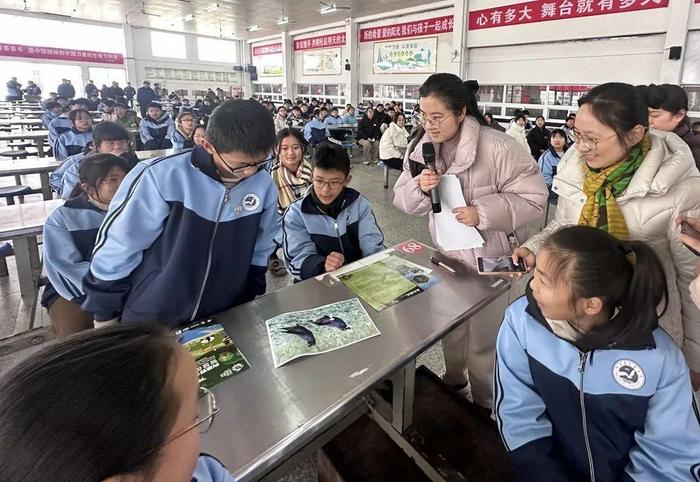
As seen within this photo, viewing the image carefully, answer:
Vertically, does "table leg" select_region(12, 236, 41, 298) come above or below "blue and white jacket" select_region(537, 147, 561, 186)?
below

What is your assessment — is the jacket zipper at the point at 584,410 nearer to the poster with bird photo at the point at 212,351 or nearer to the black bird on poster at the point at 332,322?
the black bird on poster at the point at 332,322

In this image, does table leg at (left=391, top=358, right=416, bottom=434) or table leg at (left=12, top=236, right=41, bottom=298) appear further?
table leg at (left=12, top=236, right=41, bottom=298)

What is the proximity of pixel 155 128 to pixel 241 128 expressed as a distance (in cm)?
659

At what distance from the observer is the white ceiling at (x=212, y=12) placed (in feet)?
36.7

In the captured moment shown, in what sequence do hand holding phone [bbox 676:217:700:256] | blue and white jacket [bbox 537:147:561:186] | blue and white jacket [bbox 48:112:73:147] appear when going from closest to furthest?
hand holding phone [bbox 676:217:700:256], blue and white jacket [bbox 537:147:561:186], blue and white jacket [bbox 48:112:73:147]

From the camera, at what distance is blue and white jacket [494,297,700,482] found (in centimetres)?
97

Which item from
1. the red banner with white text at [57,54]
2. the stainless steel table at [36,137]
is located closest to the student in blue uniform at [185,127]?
the stainless steel table at [36,137]

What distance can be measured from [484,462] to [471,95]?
1362 mm

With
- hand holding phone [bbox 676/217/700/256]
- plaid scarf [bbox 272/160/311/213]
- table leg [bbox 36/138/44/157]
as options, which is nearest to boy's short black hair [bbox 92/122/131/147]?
plaid scarf [bbox 272/160/311/213]

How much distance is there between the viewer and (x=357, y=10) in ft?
38.3

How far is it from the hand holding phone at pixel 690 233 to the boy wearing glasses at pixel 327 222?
1.14 meters

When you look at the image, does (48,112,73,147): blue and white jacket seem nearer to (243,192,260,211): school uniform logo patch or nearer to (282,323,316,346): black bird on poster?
(243,192,260,211): school uniform logo patch

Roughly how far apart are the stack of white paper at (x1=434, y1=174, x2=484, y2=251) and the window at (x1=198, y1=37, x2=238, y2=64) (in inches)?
773

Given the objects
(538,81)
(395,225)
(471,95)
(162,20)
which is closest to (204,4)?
(162,20)
